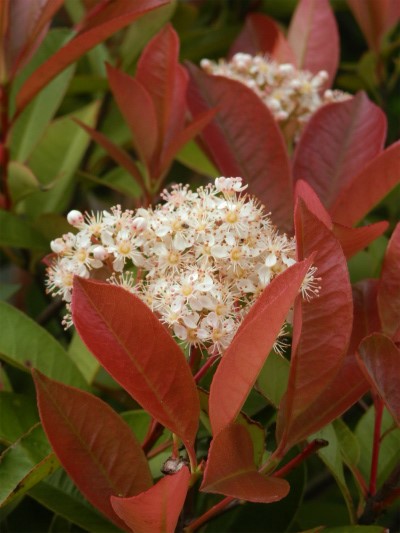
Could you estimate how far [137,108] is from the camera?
1.26m

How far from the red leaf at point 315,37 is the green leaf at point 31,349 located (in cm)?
79

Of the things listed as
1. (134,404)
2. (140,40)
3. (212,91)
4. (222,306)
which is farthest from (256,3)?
(222,306)

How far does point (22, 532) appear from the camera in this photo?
120 cm

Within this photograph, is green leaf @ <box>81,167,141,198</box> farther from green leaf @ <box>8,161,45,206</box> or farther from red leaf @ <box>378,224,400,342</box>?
red leaf @ <box>378,224,400,342</box>

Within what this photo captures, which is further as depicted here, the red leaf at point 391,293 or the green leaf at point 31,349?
the green leaf at point 31,349

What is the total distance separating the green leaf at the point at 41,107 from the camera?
1525 mm

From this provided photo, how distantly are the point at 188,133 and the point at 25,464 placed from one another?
55 cm

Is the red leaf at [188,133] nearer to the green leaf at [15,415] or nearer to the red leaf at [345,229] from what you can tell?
the red leaf at [345,229]

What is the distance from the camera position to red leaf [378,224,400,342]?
941mm

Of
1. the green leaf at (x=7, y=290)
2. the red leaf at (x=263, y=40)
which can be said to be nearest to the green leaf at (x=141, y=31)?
the red leaf at (x=263, y=40)

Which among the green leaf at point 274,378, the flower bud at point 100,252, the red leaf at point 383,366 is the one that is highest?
the flower bud at point 100,252

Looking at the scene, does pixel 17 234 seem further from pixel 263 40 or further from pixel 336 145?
pixel 263 40

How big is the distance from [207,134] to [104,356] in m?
0.56

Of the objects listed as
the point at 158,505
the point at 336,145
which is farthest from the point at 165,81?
the point at 158,505
